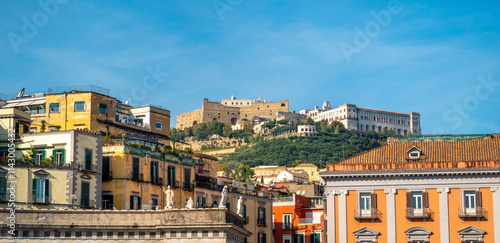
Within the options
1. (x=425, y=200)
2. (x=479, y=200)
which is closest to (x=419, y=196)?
(x=425, y=200)

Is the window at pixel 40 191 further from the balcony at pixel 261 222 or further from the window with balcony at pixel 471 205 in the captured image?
the window with balcony at pixel 471 205

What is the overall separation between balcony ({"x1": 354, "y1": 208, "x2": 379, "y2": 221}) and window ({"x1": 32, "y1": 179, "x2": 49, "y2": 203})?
75.1 feet

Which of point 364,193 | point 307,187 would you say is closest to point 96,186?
point 364,193

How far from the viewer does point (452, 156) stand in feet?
230

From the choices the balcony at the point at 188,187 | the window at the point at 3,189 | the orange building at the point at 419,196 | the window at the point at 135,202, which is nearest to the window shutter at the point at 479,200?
the orange building at the point at 419,196

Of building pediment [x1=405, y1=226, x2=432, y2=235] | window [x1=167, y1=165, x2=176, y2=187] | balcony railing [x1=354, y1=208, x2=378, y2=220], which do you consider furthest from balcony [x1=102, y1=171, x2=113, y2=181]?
building pediment [x1=405, y1=226, x2=432, y2=235]

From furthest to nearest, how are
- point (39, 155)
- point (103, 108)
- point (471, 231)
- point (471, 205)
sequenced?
1. point (103, 108)
2. point (471, 205)
3. point (471, 231)
4. point (39, 155)

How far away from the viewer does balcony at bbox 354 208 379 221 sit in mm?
68562

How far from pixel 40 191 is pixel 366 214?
24075 millimetres

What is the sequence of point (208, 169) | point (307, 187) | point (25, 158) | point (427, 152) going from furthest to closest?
point (307, 187) < point (208, 169) < point (427, 152) < point (25, 158)

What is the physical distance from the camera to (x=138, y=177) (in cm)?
6919

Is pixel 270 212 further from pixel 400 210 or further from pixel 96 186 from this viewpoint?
pixel 96 186

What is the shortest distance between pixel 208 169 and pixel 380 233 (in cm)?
2081

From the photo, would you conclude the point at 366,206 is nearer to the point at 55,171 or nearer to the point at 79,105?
the point at 55,171
